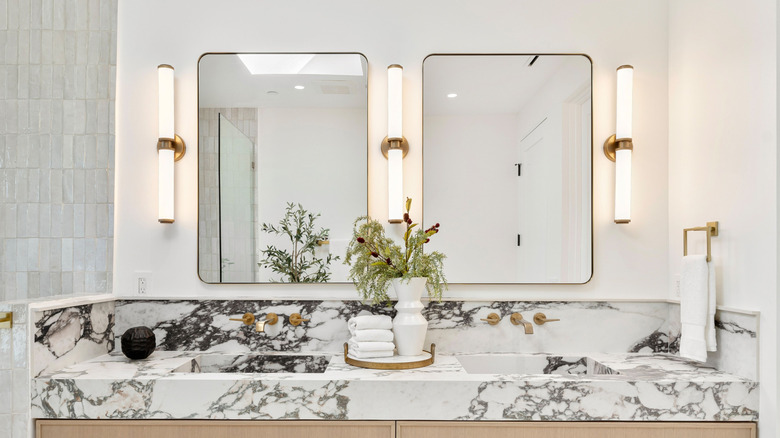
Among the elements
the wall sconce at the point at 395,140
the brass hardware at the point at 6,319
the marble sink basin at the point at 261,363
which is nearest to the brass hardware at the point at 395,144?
the wall sconce at the point at 395,140

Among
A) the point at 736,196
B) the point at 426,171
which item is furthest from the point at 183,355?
the point at 736,196

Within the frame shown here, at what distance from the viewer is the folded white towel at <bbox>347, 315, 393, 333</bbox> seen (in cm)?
214

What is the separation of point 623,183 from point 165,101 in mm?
1931

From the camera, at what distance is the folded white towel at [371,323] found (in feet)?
7.03

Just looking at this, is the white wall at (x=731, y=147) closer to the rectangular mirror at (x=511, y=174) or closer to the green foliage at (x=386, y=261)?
the rectangular mirror at (x=511, y=174)

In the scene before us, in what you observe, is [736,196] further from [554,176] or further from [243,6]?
[243,6]

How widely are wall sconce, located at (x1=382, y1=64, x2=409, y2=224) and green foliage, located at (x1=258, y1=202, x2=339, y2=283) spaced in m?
0.31

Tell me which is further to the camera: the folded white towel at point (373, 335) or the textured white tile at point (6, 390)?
the folded white towel at point (373, 335)

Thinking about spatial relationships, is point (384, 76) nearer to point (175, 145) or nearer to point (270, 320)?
point (175, 145)

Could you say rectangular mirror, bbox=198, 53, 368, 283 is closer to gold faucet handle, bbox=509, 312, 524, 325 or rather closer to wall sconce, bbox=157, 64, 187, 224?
wall sconce, bbox=157, 64, 187, 224

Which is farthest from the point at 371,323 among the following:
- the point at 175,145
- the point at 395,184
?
the point at 175,145

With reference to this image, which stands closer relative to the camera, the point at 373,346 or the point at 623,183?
the point at 373,346

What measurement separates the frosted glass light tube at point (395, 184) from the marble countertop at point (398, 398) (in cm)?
73

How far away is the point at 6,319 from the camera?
186 cm
